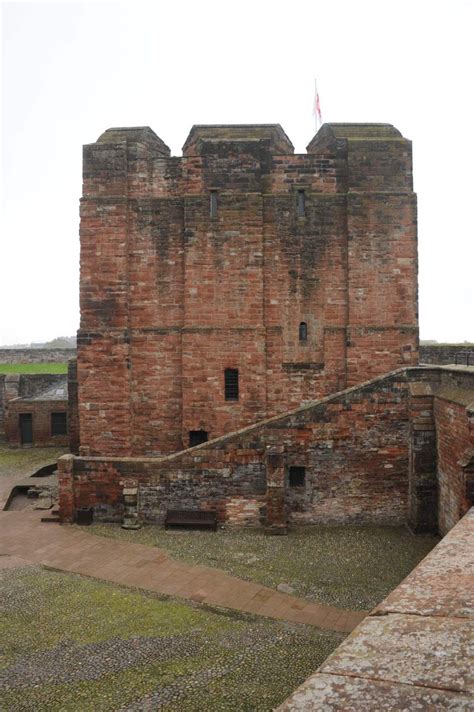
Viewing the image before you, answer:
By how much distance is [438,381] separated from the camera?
13188 millimetres

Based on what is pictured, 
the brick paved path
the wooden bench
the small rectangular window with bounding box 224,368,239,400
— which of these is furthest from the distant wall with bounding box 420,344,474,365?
the brick paved path

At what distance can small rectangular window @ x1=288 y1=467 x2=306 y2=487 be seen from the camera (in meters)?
13.6

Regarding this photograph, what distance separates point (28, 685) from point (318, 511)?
26.3 ft

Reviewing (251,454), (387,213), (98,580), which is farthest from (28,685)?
(387,213)

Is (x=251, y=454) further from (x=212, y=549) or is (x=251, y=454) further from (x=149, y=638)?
(x=149, y=638)

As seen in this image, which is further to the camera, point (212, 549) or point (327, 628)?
point (212, 549)

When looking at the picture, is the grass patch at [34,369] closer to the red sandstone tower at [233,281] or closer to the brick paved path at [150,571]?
the red sandstone tower at [233,281]

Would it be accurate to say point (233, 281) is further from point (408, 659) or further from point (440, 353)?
point (408, 659)

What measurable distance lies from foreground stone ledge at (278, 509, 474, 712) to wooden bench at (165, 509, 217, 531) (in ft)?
28.8

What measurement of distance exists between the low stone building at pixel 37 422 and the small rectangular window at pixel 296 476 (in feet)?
49.7

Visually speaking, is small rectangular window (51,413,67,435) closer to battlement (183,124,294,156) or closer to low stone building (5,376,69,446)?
low stone building (5,376,69,446)

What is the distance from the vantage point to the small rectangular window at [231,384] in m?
16.7

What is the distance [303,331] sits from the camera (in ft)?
55.0

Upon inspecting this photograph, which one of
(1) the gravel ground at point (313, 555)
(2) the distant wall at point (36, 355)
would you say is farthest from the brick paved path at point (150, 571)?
(2) the distant wall at point (36, 355)
